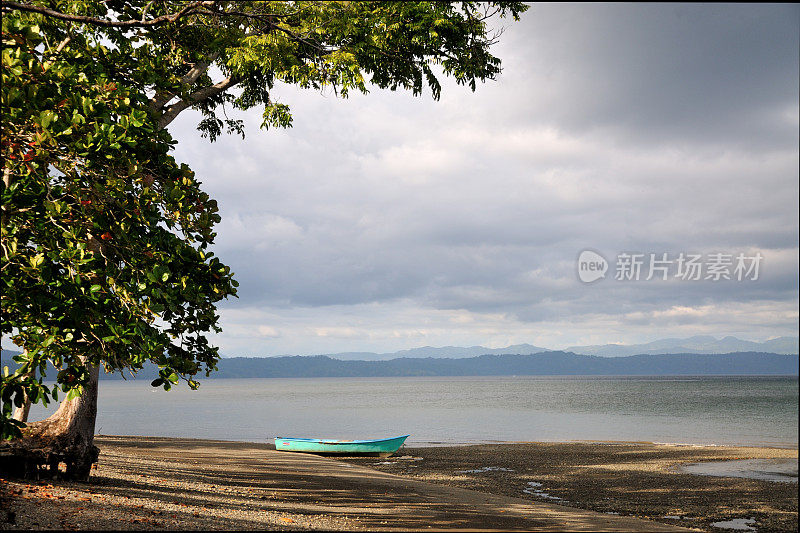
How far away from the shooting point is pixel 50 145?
26.9ft

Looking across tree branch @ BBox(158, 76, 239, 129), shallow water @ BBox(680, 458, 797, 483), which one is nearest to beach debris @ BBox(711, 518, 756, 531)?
shallow water @ BBox(680, 458, 797, 483)

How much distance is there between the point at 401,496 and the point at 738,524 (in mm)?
9783

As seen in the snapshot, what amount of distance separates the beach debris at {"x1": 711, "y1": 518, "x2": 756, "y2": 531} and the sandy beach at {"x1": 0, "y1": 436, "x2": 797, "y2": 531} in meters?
0.10

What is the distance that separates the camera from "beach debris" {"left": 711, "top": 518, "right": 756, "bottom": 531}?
16.8 meters

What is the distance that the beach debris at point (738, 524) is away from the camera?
16.8 metres

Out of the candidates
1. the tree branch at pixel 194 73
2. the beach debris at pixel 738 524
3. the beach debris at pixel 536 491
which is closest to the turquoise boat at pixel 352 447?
the beach debris at pixel 536 491

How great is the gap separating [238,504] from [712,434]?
51.7m

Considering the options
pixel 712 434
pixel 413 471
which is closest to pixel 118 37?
pixel 413 471

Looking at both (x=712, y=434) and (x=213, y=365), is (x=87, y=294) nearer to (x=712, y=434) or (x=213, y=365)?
(x=213, y=365)

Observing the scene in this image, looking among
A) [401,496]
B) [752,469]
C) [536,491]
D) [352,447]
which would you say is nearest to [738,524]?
[536,491]

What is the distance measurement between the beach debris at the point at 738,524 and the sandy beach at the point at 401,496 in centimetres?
10

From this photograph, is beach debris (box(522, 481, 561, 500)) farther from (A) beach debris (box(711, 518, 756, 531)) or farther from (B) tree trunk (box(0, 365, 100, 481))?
(B) tree trunk (box(0, 365, 100, 481))

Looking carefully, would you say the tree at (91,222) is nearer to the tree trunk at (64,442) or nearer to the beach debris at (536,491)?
the tree trunk at (64,442)

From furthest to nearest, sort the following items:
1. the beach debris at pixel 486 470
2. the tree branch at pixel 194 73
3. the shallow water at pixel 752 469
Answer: the beach debris at pixel 486 470, the shallow water at pixel 752 469, the tree branch at pixel 194 73
